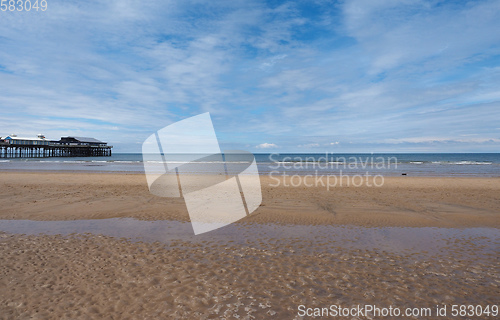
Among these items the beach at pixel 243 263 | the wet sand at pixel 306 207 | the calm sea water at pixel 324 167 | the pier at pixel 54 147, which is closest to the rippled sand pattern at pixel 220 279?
the beach at pixel 243 263

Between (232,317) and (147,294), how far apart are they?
1.43 m

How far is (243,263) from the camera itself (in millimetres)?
5250

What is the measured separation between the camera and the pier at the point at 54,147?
3034 inches

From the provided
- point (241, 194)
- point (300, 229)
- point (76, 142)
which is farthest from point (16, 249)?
point (76, 142)

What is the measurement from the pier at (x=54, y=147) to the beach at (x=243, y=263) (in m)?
85.7

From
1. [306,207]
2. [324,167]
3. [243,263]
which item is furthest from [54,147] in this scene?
[243,263]

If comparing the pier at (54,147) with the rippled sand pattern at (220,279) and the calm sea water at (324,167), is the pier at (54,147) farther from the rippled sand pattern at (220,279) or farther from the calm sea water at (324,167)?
the rippled sand pattern at (220,279)

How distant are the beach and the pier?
8573 cm

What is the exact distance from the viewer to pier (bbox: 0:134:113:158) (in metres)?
77.1

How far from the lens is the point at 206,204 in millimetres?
11375

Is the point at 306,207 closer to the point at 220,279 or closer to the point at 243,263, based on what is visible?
the point at 243,263

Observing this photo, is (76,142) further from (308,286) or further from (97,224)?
(308,286)

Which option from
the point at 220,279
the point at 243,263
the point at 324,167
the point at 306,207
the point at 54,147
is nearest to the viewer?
the point at 220,279

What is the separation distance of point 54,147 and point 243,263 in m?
95.1
